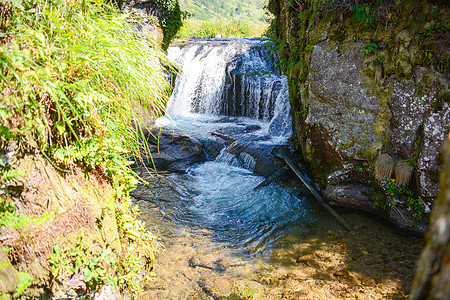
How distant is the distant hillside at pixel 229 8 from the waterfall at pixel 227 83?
59.1 m

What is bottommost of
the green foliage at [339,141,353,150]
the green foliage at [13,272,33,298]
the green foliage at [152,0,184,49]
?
the green foliage at [13,272,33,298]

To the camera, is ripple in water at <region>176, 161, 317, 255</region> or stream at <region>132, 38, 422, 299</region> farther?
ripple in water at <region>176, 161, 317, 255</region>

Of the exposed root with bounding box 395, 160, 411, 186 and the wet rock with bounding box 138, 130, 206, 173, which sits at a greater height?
the exposed root with bounding box 395, 160, 411, 186

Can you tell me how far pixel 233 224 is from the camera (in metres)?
5.14

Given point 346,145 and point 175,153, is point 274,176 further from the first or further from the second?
point 175,153

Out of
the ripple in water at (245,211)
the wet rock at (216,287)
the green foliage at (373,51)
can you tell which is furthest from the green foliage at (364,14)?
the wet rock at (216,287)

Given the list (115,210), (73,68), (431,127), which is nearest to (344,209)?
(431,127)

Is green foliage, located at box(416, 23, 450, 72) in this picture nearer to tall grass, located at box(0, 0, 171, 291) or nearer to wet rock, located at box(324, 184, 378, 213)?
wet rock, located at box(324, 184, 378, 213)

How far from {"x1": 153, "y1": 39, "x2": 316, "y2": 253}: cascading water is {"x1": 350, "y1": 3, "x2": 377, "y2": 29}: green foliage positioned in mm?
2607

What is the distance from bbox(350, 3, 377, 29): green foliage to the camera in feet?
15.4

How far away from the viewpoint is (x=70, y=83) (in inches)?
80.7

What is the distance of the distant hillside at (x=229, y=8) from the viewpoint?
6856cm

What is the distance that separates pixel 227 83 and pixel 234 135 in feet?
11.7

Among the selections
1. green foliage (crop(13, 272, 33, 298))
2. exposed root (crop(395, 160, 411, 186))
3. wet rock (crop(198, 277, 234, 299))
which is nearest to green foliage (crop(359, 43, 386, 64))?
exposed root (crop(395, 160, 411, 186))
